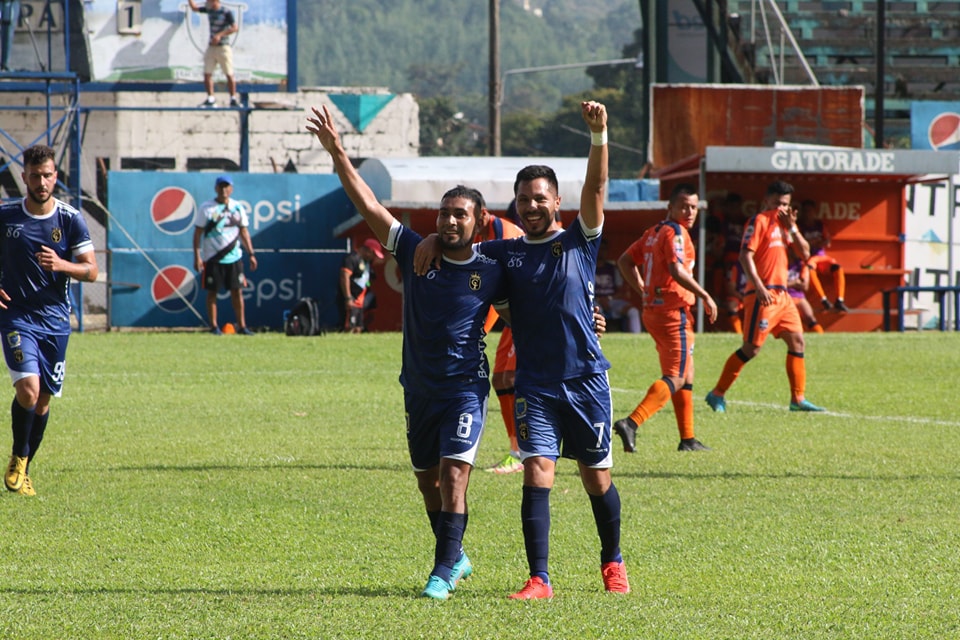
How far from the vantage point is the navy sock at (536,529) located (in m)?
5.77

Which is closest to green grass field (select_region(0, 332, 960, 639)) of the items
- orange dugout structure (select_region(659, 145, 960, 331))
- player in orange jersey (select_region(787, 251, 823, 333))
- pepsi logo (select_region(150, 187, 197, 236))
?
player in orange jersey (select_region(787, 251, 823, 333))

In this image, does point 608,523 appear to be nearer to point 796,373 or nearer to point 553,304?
point 553,304

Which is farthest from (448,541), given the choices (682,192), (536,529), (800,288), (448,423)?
(800,288)

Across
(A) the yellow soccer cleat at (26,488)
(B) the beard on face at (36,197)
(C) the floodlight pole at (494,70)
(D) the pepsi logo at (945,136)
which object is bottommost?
(A) the yellow soccer cleat at (26,488)

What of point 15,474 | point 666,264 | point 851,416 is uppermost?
point 666,264

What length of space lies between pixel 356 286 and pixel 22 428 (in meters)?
13.3

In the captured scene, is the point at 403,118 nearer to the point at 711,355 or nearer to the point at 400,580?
the point at 711,355

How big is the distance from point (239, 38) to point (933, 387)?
17.9m

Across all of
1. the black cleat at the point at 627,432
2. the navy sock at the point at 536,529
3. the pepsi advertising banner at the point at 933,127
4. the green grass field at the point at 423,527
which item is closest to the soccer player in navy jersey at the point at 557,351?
the navy sock at the point at 536,529

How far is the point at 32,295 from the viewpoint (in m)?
8.75

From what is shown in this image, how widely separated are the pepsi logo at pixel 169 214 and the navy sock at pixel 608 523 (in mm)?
18514

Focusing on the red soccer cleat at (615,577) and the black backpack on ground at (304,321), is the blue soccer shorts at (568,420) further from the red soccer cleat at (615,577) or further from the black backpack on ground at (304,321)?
the black backpack on ground at (304,321)

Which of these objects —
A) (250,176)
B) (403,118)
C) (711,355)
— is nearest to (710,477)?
(711,355)

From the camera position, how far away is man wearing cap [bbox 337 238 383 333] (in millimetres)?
21656
